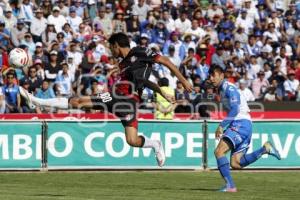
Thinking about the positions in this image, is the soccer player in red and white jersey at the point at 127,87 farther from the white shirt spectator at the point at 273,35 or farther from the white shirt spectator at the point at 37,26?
the white shirt spectator at the point at 273,35

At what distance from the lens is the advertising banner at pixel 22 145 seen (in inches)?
805

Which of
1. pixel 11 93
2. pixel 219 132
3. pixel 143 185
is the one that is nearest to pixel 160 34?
pixel 11 93

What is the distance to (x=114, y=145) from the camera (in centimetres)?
2092

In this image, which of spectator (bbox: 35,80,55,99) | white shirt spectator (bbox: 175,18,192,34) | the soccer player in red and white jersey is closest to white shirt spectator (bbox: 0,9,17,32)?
spectator (bbox: 35,80,55,99)

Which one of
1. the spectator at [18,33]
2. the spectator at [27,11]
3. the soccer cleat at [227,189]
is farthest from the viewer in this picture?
the spectator at [27,11]

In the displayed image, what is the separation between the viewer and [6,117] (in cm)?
2248

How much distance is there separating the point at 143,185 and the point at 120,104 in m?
2.44

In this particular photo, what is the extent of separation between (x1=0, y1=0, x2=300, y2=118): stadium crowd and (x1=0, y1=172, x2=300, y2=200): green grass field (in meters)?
3.74

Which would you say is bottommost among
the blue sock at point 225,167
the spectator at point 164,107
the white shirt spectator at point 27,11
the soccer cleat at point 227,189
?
the soccer cleat at point 227,189

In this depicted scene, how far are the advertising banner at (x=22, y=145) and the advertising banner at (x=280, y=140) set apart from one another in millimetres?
4042

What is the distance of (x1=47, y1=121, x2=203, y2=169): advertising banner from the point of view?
68.1 ft

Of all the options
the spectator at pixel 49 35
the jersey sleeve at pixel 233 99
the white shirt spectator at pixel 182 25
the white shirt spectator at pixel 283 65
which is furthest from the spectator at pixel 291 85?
the jersey sleeve at pixel 233 99

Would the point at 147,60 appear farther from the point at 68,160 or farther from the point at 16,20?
the point at 16,20

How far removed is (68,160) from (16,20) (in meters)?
7.76
